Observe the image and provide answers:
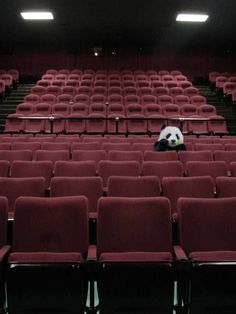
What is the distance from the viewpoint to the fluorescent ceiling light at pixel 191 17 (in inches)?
155

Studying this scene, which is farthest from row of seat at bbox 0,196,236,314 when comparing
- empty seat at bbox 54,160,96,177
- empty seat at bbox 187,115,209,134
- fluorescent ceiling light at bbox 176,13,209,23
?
fluorescent ceiling light at bbox 176,13,209,23

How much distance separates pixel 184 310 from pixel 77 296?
0.24 m

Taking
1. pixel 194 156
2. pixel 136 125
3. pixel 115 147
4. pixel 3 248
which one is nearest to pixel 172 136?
pixel 194 156

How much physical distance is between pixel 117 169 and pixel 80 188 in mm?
320

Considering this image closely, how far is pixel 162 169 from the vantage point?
1536 millimetres

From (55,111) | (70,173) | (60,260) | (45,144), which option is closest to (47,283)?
(60,260)

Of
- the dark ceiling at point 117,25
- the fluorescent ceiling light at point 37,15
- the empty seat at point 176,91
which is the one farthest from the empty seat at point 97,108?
the fluorescent ceiling light at point 37,15

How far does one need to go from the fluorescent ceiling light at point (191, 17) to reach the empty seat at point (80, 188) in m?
3.27

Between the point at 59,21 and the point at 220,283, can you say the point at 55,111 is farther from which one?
the point at 220,283

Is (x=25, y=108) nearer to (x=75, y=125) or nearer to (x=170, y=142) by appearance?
→ (x=75, y=125)

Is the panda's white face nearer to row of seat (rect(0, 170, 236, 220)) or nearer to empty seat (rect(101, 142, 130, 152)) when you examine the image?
empty seat (rect(101, 142, 130, 152))

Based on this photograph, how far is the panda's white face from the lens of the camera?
6.35ft

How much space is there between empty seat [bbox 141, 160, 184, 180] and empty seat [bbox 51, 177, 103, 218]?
34 centimetres

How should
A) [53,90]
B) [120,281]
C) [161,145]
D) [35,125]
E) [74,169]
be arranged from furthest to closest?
1. [53,90]
2. [35,125]
3. [161,145]
4. [74,169]
5. [120,281]
